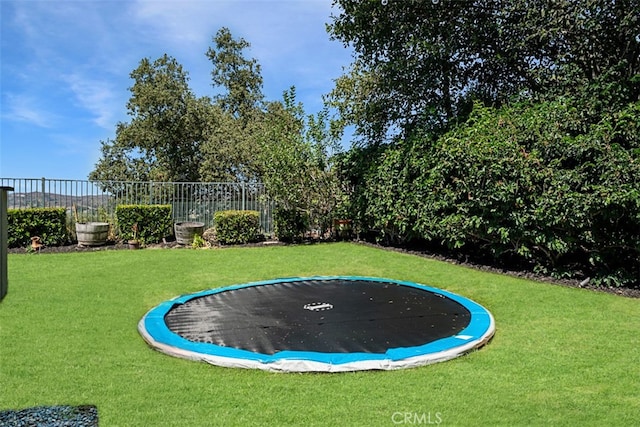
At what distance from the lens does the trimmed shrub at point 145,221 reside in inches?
324

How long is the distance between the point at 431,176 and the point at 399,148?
122 centimetres

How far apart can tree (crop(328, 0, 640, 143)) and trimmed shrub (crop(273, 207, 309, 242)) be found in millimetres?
2128

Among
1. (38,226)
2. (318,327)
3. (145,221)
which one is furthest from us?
(145,221)

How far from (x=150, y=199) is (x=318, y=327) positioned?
7033 millimetres

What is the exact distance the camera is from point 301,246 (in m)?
8.23

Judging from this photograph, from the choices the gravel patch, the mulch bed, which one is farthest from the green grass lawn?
the mulch bed

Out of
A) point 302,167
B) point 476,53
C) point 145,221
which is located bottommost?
point 145,221

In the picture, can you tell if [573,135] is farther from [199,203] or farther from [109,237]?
[109,237]

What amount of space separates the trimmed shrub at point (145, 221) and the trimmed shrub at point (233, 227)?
1.00 meters

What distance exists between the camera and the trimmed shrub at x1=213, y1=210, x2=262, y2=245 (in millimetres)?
8477

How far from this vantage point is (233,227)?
27.9ft

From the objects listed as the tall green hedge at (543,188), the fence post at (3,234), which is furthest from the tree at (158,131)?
the fence post at (3,234)

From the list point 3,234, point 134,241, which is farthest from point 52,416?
point 134,241

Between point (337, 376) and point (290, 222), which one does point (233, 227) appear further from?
point (337, 376)
